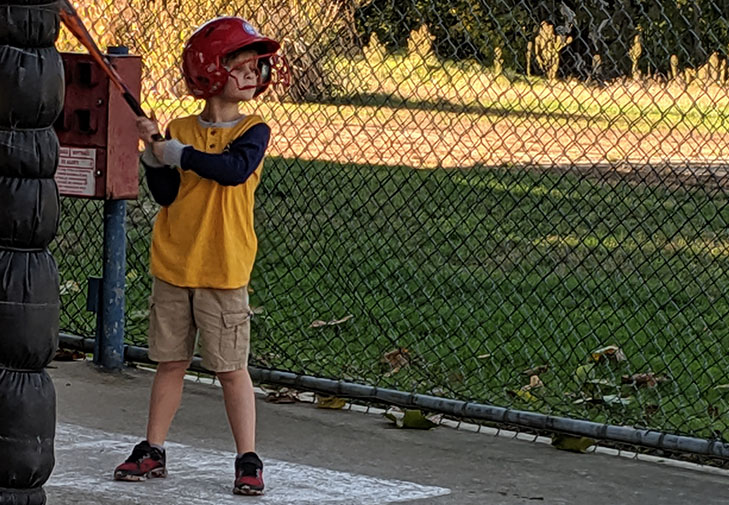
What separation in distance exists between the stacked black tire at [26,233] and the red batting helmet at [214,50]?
62.6 inches

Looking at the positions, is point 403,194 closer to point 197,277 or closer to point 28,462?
point 197,277

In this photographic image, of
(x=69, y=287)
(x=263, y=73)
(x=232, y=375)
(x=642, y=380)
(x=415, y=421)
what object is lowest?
(x=415, y=421)

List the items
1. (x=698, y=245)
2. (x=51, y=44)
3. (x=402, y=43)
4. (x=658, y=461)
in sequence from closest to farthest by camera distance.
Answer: (x=51, y=44)
(x=658, y=461)
(x=402, y=43)
(x=698, y=245)

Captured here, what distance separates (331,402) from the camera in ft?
19.7

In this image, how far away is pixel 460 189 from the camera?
396 inches

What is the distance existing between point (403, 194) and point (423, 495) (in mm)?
5027

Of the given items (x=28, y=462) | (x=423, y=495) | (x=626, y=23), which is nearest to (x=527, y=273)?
(x=626, y=23)

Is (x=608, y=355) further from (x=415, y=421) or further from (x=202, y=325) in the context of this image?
(x=202, y=325)

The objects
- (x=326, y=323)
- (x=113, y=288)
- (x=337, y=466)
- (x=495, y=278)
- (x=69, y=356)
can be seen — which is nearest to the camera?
(x=337, y=466)

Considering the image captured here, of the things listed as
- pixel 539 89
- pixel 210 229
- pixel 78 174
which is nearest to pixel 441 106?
pixel 539 89

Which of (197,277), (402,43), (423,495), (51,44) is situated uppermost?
(402,43)

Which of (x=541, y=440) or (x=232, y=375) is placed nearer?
(x=232, y=375)

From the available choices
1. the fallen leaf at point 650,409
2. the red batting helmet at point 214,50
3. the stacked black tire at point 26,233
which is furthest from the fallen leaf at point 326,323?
A: the stacked black tire at point 26,233

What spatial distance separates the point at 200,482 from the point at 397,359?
6.35ft
